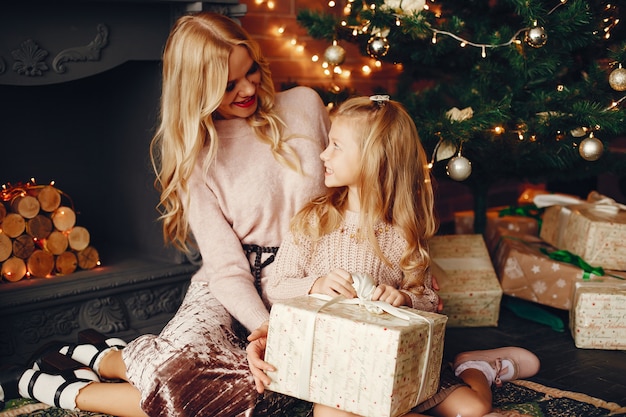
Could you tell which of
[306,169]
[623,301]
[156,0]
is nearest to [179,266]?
[306,169]

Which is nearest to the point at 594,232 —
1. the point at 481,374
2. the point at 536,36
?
the point at 536,36

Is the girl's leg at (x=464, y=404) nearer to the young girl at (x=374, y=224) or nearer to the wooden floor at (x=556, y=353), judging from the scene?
the young girl at (x=374, y=224)

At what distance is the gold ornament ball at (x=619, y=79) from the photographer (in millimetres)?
A: 2258

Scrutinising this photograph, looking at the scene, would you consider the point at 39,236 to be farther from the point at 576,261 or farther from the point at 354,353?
the point at 576,261

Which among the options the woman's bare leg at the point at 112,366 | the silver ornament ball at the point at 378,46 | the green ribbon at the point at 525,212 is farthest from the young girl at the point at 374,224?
the green ribbon at the point at 525,212

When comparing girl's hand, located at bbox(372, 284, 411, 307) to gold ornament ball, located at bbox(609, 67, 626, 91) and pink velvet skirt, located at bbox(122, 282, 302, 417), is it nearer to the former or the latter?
pink velvet skirt, located at bbox(122, 282, 302, 417)

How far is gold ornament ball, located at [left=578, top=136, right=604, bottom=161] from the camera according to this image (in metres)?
2.30

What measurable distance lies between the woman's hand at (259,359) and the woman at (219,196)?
0.09m

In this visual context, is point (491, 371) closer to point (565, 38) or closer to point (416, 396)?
point (416, 396)

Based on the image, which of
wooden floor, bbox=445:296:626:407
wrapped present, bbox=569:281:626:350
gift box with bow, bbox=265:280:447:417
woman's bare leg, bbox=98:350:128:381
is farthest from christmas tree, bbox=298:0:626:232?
woman's bare leg, bbox=98:350:128:381

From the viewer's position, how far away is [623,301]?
2295 mm

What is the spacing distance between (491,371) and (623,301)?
1.99 feet

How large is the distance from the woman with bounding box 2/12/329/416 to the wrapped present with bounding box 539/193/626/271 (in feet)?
3.52

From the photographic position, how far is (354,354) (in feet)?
4.76
